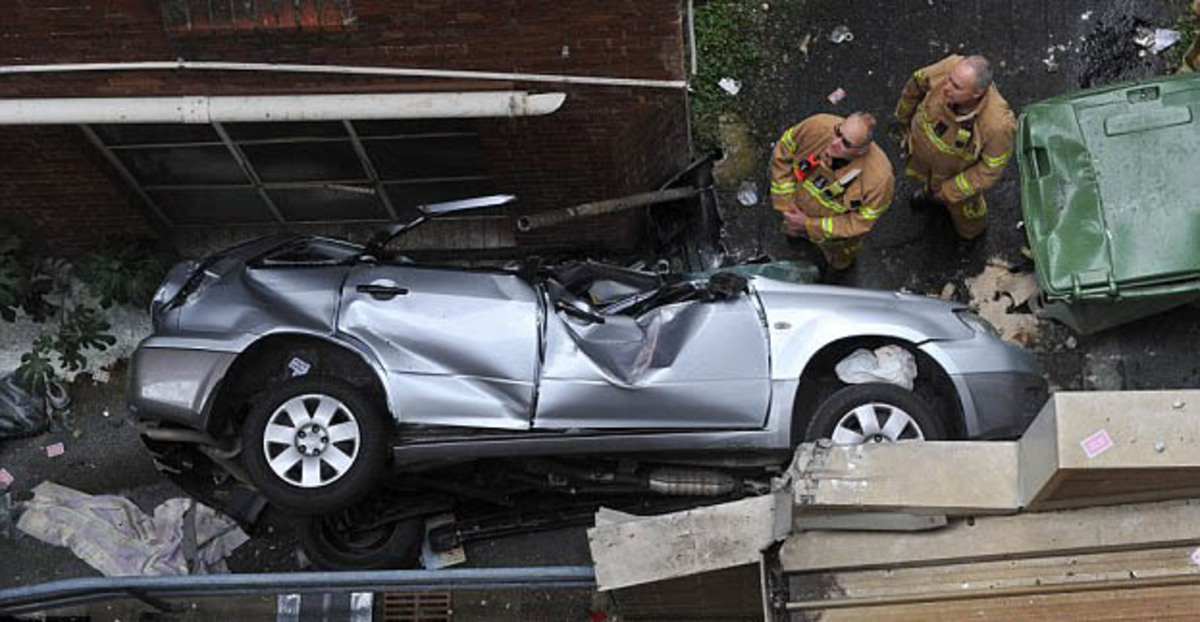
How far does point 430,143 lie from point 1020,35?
13.9 ft

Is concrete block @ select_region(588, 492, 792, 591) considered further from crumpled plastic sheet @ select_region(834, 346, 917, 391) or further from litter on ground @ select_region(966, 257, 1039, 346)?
litter on ground @ select_region(966, 257, 1039, 346)

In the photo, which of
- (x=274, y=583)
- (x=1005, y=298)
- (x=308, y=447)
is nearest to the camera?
(x=274, y=583)

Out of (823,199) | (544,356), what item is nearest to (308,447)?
(544,356)

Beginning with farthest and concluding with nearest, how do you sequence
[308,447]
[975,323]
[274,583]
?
[975,323] < [308,447] < [274,583]

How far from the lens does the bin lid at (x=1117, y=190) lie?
25.6 ft

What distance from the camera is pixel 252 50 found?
746cm

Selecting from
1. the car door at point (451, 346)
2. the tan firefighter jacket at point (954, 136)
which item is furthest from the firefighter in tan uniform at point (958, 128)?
the car door at point (451, 346)

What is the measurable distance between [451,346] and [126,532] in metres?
2.75

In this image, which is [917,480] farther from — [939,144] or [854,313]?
[939,144]

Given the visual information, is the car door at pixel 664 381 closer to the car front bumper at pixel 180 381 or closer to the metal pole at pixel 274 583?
the metal pole at pixel 274 583

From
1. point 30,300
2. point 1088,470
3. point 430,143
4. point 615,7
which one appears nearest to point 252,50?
point 430,143

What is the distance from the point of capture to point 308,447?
24.3 feet

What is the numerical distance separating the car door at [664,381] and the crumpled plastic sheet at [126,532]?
8.33 feet

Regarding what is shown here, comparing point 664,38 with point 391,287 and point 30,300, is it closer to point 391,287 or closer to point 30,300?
point 391,287
